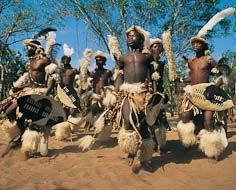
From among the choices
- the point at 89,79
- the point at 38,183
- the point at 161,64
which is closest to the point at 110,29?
the point at 89,79

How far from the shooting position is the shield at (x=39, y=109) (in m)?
6.32

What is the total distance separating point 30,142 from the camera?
20.2 feet

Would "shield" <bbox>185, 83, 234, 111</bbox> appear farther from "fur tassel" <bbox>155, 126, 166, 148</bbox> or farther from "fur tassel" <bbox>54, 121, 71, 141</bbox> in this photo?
"fur tassel" <bbox>54, 121, 71, 141</bbox>

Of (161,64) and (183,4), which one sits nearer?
(161,64)

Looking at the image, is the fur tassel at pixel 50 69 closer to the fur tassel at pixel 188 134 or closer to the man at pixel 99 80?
the man at pixel 99 80

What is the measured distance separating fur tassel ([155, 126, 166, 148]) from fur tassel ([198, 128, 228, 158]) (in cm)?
80

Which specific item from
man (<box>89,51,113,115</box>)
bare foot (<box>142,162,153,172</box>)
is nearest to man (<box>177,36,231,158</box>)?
bare foot (<box>142,162,153,172</box>)

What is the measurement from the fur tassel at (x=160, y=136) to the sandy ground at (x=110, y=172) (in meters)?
0.18

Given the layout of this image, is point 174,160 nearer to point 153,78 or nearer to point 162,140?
point 162,140

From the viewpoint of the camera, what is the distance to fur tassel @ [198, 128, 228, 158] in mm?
5902

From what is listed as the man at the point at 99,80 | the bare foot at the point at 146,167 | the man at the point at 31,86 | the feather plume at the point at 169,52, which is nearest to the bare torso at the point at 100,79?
the man at the point at 99,80

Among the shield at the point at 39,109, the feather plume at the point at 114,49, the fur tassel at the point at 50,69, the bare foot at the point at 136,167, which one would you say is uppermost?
the feather plume at the point at 114,49

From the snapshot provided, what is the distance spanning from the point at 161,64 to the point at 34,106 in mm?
2233

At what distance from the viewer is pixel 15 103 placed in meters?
6.55
